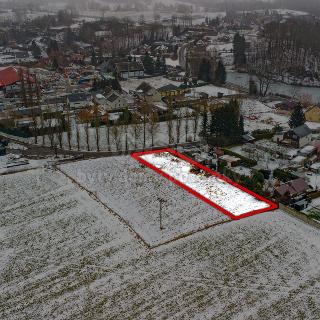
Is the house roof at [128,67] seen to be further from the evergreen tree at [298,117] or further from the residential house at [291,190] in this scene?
the residential house at [291,190]

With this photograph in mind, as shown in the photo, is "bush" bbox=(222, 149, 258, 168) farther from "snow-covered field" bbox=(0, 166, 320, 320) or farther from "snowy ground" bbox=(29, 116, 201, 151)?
"snow-covered field" bbox=(0, 166, 320, 320)

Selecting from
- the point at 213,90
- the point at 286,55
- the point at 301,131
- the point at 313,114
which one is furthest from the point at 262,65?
the point at 301,131

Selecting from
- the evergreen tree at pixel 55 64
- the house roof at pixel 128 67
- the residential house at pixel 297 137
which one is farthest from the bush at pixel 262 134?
the evergreen tree at pixel 55 64

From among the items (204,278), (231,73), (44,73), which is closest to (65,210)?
(204,278)

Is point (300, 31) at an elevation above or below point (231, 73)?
above

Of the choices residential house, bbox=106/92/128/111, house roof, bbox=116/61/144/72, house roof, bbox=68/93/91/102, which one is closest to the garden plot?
residential house, bbox=106/92/128/111

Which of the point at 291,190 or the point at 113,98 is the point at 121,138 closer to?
the point at 113,98

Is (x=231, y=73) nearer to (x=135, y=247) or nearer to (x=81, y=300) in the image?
(x=135, y=247)
